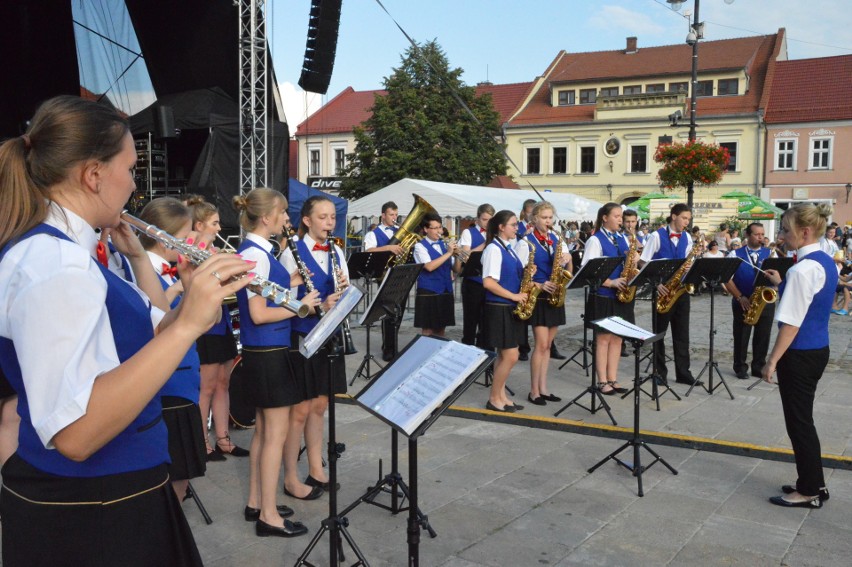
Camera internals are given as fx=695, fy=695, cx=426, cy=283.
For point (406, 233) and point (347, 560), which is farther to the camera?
point (406, 233)

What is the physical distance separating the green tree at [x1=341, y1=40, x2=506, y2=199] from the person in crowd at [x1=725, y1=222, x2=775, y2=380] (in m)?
28.6

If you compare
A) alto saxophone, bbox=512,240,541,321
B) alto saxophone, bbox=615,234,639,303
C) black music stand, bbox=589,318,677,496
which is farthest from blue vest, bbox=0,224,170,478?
alto saxophone, bbox=615,234,639,303

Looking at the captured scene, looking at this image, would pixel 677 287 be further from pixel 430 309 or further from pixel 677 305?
pixel 430 309

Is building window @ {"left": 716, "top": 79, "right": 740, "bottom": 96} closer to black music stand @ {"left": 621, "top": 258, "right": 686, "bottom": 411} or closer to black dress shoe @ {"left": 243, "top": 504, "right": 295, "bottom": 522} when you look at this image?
black music stand @ {"left": 621, "top": 258, "right": 686, "bottom": 411}

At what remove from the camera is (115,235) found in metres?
2.36

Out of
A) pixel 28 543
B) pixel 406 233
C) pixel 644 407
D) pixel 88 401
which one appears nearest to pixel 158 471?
pixel 28 543

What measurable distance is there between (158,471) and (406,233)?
7892 millimetres

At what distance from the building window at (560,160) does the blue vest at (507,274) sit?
124ft

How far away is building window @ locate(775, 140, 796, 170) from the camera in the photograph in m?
37.6

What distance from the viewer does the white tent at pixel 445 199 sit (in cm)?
1530

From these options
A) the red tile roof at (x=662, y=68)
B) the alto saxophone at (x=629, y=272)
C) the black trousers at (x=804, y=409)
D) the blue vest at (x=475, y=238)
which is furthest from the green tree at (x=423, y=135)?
the black trousers at (x=804, y=409)

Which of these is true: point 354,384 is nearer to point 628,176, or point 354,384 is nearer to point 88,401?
point 88,401

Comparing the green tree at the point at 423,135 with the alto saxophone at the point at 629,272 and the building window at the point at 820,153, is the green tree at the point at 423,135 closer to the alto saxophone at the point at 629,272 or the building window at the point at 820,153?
the building window at the point at 820,153

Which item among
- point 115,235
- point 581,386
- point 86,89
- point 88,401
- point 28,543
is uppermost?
point 86,89
